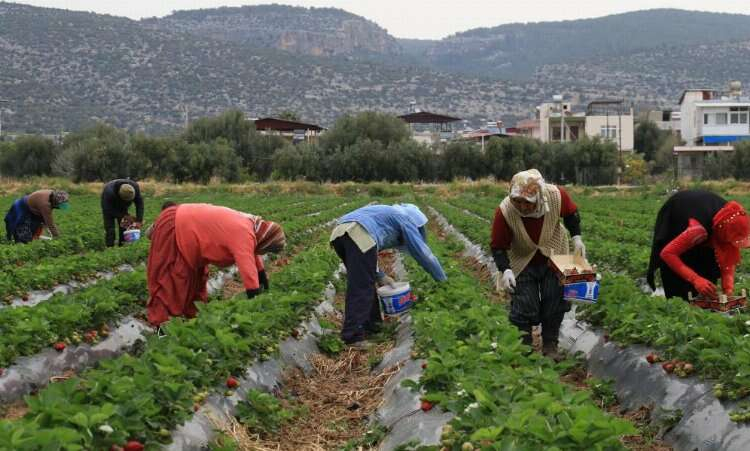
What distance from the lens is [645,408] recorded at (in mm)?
6008

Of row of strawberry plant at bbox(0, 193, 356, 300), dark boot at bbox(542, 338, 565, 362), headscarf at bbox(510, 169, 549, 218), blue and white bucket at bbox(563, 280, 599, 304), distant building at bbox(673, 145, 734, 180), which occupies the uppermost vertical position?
headscarf at bbox(510, 169, 549, 218)

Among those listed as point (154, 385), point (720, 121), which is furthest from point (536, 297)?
point (720, 121)

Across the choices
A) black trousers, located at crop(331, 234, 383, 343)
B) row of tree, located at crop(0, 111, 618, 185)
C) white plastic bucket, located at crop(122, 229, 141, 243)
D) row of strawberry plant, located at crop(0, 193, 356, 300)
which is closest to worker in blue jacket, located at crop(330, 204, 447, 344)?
black trousers, located at crop(331, 234, 383, 343)

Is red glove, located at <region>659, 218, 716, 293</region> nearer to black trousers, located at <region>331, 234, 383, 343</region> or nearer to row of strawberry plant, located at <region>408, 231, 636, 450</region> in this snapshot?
row of strawberry plant, located at <region>408, 231, 636, 450</region>

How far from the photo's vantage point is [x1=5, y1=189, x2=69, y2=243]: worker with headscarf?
44.4 ft

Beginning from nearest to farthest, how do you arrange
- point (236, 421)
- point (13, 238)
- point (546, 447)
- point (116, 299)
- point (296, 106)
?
point (546, 447), point (236, 421), point (116, 299), point (13, 238), point (296, 106)

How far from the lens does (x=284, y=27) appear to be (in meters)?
142

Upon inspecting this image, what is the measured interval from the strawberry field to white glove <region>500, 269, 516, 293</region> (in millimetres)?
272

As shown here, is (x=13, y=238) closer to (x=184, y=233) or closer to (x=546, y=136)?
(x=184, y=233)

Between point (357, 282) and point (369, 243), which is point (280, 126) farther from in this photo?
point (369, 243)

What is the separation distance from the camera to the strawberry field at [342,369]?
157 inches

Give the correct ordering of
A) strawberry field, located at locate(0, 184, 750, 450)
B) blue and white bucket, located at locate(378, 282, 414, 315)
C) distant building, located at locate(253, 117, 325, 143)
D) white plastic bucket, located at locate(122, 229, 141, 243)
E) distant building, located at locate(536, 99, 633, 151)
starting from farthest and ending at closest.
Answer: distant building, located at locate(536, 99, 633, 151) < distant building, located at locate(253, 117, 325, 143) < white plastic bucket, located at locate(122, 229, 141, 243) < blue and white bucket, located at locate(378, 282, 414, 315) < strawberry field, located at locate(0, 184, 750, 450)

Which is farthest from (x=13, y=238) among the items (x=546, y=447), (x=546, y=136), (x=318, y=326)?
(x=546, y=136)

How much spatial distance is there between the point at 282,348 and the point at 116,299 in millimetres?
2173
